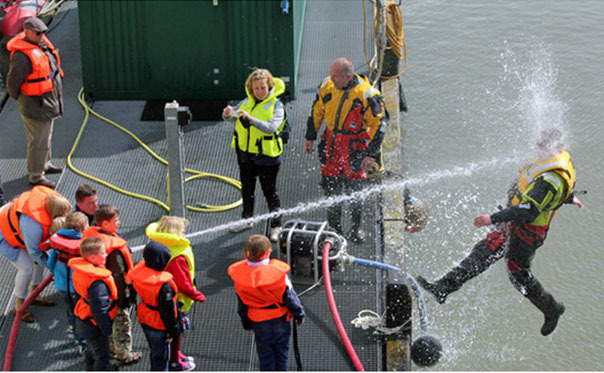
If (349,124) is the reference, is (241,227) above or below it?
below

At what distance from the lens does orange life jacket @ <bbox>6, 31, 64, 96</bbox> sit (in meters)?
8.42

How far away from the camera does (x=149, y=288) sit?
5980 millimetres

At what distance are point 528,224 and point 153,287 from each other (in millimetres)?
3561

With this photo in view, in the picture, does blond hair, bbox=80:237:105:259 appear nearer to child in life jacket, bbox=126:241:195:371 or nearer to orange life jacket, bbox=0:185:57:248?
child in life jacket, bbox=126:241:195:371

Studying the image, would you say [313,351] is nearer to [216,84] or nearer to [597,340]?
[597,340]

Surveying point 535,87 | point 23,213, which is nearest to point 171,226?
point 23,213

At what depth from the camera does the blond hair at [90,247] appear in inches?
233

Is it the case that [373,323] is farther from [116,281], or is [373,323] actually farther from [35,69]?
[35,69]


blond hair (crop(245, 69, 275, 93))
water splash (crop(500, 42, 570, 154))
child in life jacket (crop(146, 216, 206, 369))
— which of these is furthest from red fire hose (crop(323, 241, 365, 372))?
water splash (crop(500, 42, 570, 154))

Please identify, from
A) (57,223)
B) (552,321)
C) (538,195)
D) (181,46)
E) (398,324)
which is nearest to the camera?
(57,223)

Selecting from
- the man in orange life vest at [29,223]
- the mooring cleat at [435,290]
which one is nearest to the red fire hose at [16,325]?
the man in orange life vest at [29,223]

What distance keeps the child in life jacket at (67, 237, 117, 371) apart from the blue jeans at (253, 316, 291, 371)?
1.07 meters

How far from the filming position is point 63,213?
22.0 ft

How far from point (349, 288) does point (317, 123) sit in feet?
5.53
